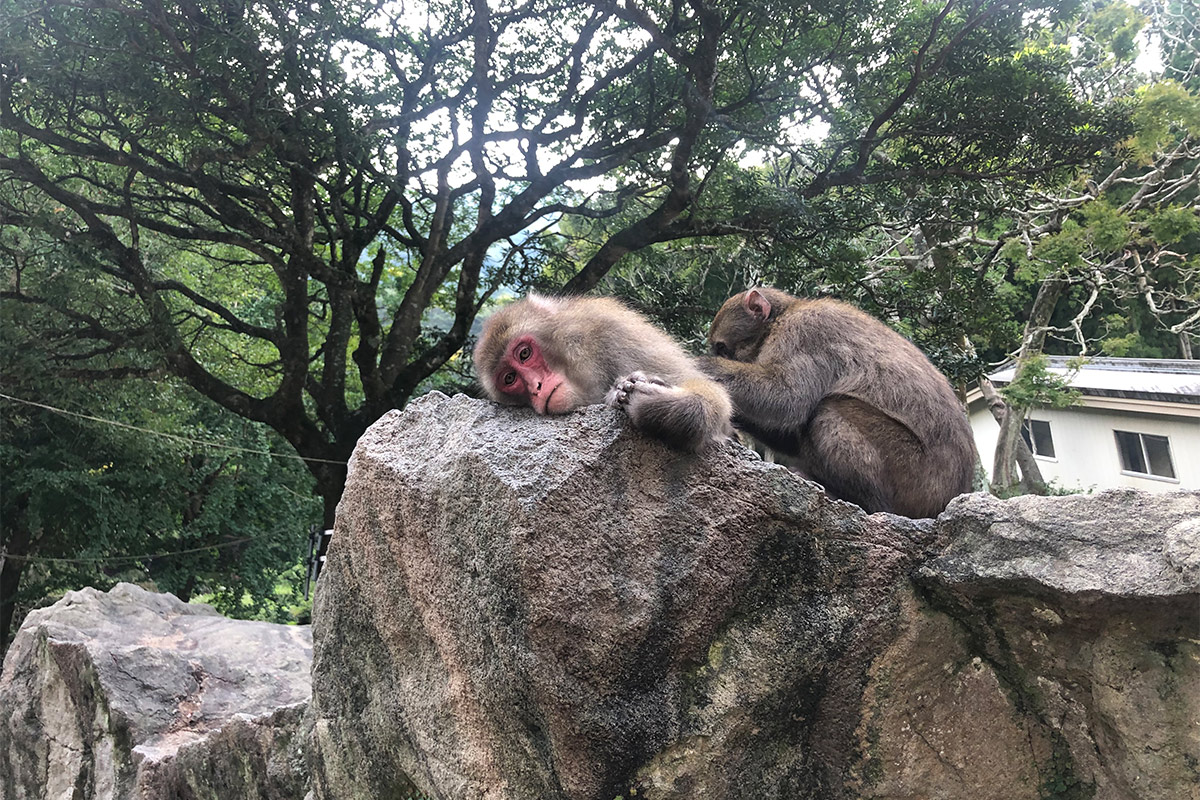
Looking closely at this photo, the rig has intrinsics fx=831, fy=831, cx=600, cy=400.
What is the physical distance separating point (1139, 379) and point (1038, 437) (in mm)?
2814

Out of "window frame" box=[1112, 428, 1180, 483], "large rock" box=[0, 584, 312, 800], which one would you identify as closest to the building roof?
"window frame" box=[1112, 428, 1180, 483]

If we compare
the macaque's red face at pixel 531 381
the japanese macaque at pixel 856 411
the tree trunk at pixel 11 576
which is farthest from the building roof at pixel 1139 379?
the tree trunk at pixel 11 576

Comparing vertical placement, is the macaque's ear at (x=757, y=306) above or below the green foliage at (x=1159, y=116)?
below

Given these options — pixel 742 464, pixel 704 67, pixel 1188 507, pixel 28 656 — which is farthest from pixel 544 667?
pixel 704 67

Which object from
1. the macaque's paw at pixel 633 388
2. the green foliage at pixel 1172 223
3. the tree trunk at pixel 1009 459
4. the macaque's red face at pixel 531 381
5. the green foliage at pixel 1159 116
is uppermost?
the green foliage at pixel 1159 116

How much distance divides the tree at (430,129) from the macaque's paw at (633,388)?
5547mm

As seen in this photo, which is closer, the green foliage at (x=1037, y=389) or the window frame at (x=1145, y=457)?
the window frame at (x=1145, y=457)

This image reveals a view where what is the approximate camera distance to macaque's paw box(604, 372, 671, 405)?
233 cm

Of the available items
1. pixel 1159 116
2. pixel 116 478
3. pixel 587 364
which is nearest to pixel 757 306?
pixel 587 364

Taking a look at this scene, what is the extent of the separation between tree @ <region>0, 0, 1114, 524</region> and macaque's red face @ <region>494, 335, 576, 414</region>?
512cm

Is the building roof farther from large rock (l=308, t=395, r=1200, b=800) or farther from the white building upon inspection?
large rock (l=308, t=395, r=1200, b=800)

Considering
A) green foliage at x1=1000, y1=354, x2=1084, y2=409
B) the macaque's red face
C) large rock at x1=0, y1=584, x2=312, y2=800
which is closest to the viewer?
the macaque's red face

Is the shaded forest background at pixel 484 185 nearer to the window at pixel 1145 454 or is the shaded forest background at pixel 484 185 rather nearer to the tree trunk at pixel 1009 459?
the tree trunk at pixel 1009 459

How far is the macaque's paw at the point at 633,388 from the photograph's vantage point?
2326mm
